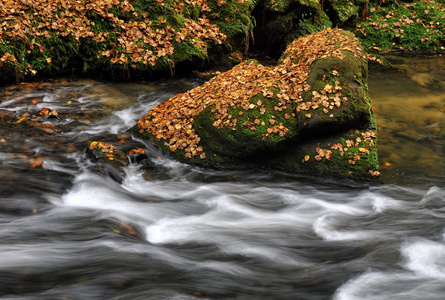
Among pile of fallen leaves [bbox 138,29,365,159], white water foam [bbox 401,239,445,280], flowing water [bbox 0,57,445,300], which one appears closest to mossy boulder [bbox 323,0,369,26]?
pile of fallen leaves [bbox 138,29,365,159]

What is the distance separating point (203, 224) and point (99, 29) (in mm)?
6011

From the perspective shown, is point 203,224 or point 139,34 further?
point 139,34

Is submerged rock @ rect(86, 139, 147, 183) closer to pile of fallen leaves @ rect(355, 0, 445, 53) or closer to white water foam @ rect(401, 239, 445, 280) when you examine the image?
white water foam @ rect(401, 239, 445, 280)

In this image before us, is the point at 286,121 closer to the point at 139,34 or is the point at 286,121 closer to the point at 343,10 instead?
the point at 139,34

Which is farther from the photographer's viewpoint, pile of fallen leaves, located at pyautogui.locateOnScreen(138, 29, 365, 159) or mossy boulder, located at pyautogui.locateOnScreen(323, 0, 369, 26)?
mossy boulder, located at pyautogui.locateOnScreen(323, 0, 369, 26)

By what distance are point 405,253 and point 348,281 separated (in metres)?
0.98

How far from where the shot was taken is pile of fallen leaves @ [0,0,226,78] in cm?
885

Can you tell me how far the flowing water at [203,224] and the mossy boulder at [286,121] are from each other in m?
0.27

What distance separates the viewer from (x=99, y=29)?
961 centimetres

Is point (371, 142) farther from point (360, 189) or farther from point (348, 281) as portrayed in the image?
point (348, 281)

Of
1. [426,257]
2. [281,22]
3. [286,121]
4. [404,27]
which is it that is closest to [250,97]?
[286,121]

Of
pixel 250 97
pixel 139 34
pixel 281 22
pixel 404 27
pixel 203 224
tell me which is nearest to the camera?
pixel 203 224

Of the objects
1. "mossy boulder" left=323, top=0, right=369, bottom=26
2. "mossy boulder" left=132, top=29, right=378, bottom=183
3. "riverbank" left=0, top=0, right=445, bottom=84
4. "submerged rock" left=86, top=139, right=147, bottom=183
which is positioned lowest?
"submerged rock" left=86, top=139, right=147, bottom=183

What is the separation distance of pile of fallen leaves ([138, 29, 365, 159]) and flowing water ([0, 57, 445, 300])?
484 mm
